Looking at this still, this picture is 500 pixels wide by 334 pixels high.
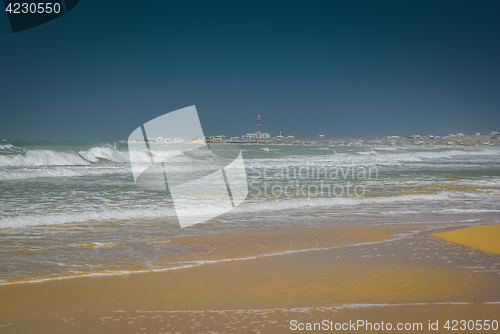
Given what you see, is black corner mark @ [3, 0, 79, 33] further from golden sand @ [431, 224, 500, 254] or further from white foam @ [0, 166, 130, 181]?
golden sand @ [431, 224, 500, 254]

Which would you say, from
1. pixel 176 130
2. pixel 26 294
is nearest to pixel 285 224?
pixel 176 130

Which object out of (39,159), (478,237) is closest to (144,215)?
(478,237)

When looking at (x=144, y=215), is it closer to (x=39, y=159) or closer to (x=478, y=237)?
(x=478, y=237)

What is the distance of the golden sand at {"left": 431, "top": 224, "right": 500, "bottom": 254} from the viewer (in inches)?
233

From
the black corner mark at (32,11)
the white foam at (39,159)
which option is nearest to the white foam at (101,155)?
the white foam at (39,159)

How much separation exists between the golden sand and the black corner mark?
9964 millimetres

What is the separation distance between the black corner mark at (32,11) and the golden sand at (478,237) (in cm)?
996

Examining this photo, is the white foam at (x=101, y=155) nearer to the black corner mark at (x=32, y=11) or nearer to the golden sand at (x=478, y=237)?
the black corner mark at (x=32, y=11)

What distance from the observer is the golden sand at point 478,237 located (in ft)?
19.5

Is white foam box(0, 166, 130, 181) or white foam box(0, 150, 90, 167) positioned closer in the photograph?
white foam box(0, 166, 130, 181)

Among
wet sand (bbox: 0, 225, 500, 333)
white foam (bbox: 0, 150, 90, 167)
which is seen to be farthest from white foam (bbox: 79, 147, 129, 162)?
wet sand (bbox: 0, 225, 500, 333)

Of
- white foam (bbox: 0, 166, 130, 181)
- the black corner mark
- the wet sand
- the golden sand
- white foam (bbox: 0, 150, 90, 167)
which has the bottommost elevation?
the golden sand

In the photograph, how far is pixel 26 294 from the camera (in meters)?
3.70

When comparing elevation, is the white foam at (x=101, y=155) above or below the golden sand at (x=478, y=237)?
above
